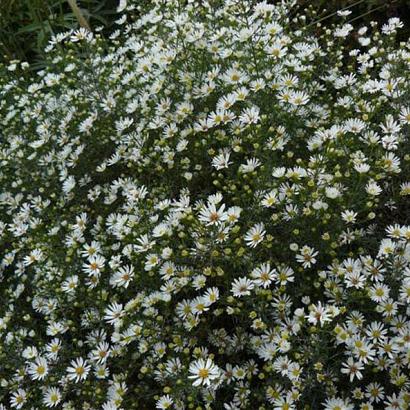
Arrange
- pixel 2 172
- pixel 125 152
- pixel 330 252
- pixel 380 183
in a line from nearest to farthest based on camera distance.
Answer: pixel 330 252, pixel 380 183, pixel 125 152, pixel 2 172

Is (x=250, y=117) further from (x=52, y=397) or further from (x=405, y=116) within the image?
(x=52, y=397)

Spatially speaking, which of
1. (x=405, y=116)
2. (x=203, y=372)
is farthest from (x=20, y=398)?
(x=405, y=116)

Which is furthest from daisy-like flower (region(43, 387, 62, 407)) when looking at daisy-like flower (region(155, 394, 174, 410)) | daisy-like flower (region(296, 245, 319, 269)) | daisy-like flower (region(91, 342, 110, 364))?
daisy-like flower (region(296, 245, 319, 269))

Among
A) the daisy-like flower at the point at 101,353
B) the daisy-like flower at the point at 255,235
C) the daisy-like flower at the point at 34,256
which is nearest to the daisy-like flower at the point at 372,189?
the daisy-like flower at the point at 255,235

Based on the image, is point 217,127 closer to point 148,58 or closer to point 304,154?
point 304,154

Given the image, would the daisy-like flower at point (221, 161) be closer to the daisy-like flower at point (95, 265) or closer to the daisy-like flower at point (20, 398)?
the daisy-like flower at point (95, 265)

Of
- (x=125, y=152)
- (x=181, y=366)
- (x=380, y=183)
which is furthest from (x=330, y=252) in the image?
(x=125, y=152)
